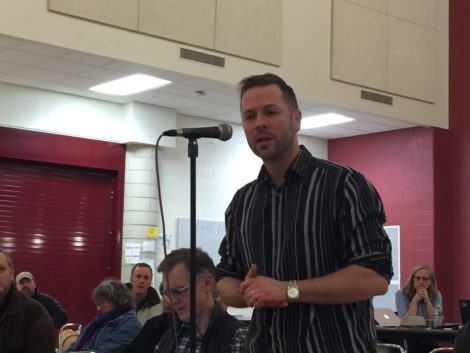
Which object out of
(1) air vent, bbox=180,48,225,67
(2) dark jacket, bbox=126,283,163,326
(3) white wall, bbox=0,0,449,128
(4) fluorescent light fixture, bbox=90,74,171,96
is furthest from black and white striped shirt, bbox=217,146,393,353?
(4) fluorescent light fixture, bbox=90,74,171,96

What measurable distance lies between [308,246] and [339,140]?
10.0 meters

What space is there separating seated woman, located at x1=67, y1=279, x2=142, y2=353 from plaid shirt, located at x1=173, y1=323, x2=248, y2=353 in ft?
7.62

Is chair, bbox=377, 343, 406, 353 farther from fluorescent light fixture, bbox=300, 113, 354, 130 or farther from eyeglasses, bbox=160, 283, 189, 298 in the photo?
fluorescent light fixture, bbox=300, 113, 354, 130

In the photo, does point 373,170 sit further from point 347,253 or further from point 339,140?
point 347,253

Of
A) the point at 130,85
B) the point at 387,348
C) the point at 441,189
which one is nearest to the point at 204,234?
the point at 130,85

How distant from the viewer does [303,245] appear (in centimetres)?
196

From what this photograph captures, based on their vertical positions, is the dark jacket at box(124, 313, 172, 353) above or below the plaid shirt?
below

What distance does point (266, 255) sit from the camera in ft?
6.67

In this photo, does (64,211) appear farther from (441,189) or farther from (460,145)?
(460,145)

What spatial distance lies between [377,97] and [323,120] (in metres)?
0.79

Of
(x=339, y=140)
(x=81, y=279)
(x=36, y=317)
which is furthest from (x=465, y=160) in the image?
(x=36, y=317)

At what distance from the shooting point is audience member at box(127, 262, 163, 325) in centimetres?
699

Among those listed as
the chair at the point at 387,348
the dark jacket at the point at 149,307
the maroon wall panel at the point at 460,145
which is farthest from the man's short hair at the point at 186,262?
the maroon wall panel at the point at 460,145

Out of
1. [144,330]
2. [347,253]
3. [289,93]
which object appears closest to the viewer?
[347,253]
